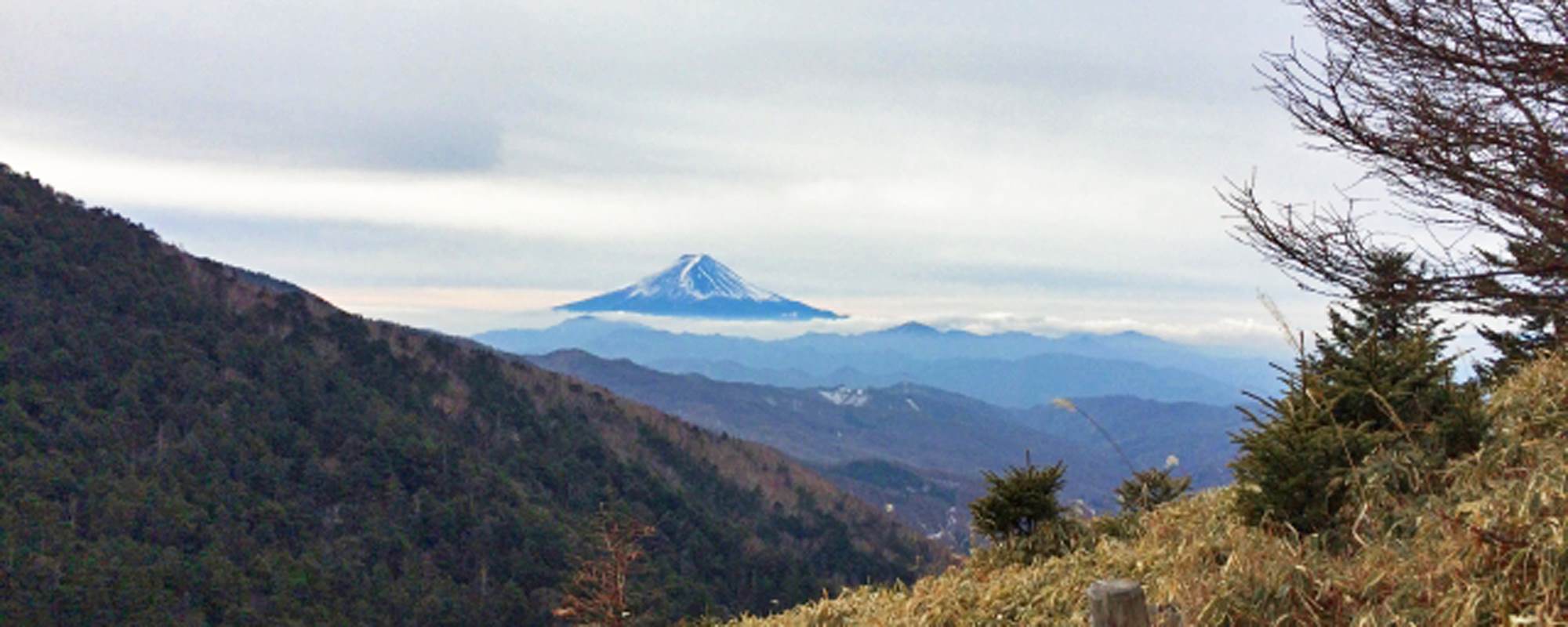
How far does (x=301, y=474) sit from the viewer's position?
312 ft

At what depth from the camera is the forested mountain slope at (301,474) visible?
7325 cm

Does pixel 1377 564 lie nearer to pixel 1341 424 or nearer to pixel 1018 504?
pixel 1341 424

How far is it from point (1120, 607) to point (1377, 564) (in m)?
1.99

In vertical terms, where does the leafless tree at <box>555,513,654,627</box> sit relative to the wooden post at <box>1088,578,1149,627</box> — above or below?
below

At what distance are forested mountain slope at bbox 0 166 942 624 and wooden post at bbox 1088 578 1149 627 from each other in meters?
70.4

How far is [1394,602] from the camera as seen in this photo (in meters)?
4.43

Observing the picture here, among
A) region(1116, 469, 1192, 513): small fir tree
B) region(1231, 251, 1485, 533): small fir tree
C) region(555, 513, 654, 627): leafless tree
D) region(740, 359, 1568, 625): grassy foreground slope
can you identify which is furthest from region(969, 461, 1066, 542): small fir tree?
region(555, 513, 654, 627): leafless tree

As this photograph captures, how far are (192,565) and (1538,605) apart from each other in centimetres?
8476

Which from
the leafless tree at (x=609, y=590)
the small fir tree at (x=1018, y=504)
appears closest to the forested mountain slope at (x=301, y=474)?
the leafless tree at (x=609, y=590)

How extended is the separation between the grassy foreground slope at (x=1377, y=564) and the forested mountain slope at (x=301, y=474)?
67317 millimetres

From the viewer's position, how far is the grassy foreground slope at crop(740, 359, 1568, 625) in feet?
13.5

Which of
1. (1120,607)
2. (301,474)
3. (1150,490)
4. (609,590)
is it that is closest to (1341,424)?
(1120,607)

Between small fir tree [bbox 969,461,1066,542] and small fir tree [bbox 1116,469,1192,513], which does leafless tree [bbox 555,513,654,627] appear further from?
small fir tree [bbox 1116,469,1192,513]

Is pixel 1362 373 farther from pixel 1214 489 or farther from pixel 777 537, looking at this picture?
pixel 777 537
